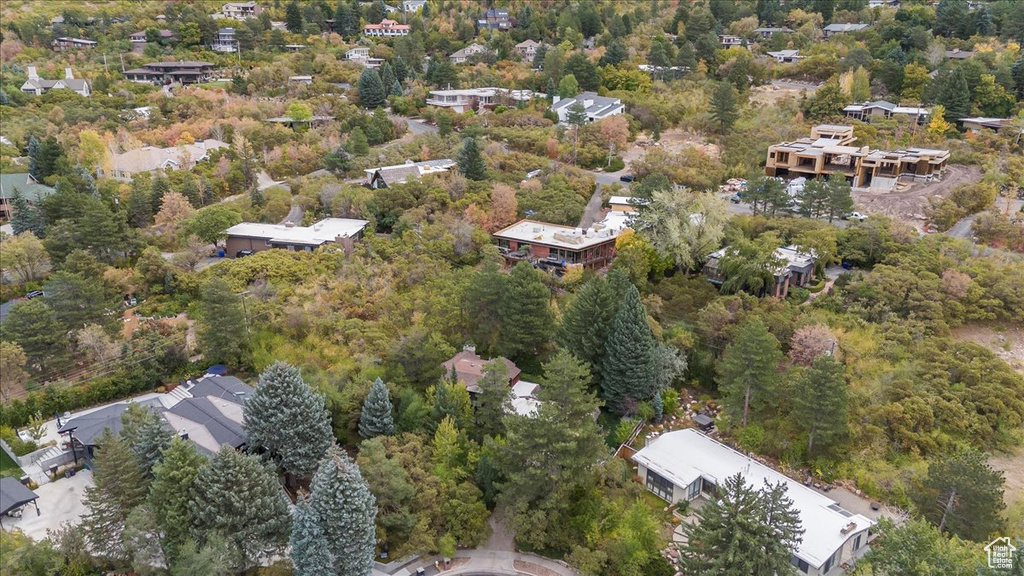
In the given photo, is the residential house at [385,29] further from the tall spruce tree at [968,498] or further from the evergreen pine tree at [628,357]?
the tall spruce tree at [968,498]

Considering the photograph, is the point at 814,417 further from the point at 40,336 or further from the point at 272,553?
the point at 40,336

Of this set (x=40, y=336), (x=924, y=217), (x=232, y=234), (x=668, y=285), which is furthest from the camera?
(x=924, y=217)

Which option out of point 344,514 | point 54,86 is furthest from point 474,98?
point 344,514

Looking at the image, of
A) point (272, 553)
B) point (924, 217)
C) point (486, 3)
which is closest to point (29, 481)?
point (272, 553)

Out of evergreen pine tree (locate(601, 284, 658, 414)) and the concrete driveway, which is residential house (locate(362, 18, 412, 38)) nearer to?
evergreen pine tree (locate(601, 284, 658, 414))

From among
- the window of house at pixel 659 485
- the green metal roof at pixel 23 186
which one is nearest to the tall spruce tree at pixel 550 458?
the window of house at pixel 659 485
